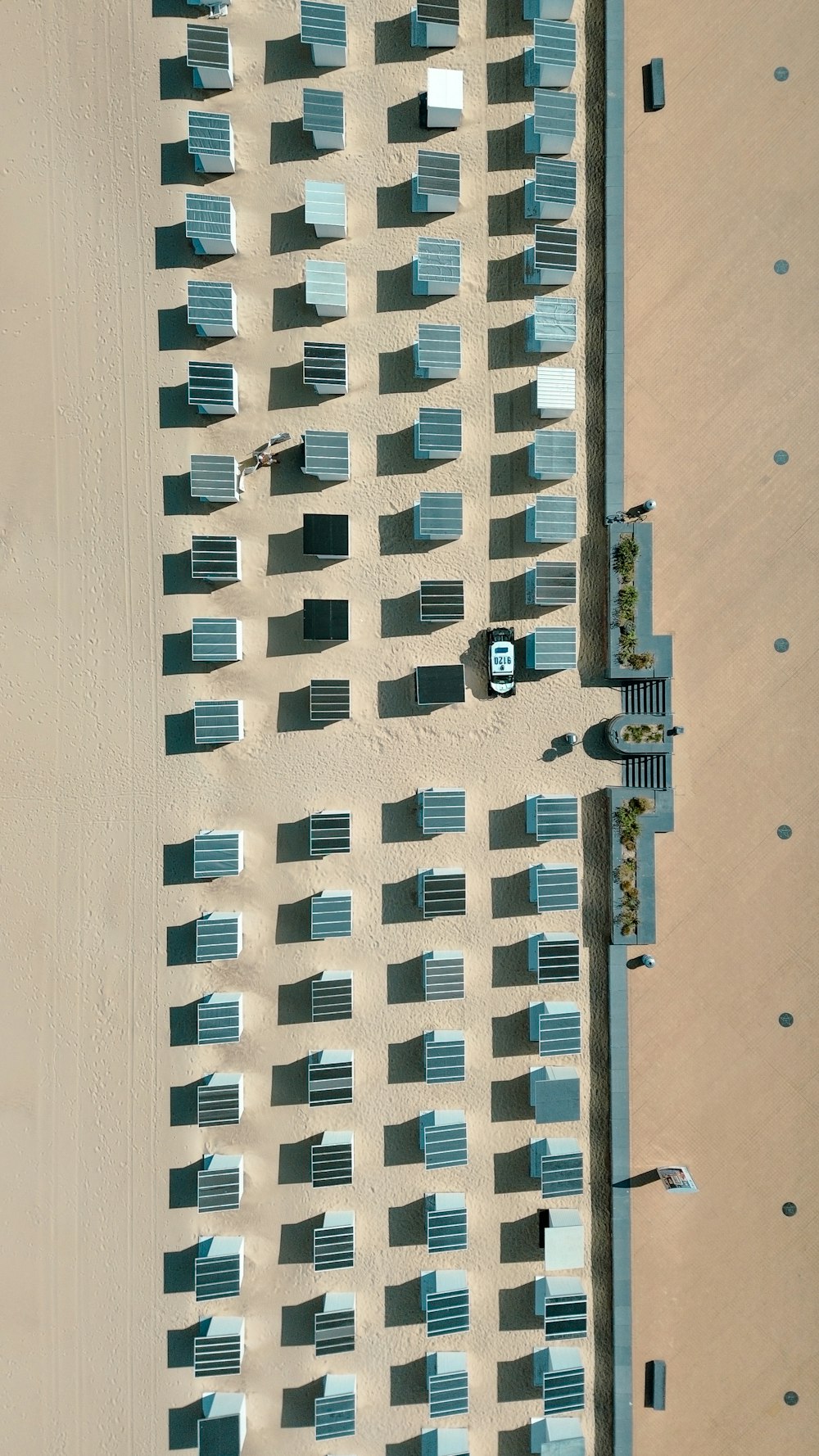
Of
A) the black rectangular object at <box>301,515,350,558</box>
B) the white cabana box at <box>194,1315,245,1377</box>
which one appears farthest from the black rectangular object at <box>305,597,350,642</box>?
the white cabana box at <box>194,1315,245,1377</box>

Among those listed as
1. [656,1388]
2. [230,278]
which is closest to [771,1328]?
[656,1388]

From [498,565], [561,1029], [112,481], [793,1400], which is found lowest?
[793,1400]

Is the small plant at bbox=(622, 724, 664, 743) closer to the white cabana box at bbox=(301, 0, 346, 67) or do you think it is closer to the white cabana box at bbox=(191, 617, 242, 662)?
the white cabana box at bbox=(191, 617, 242, 662)

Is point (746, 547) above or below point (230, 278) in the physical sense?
below

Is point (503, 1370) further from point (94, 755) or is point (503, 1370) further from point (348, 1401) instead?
point (94, 755)

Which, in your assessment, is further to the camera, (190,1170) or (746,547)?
(746,547)

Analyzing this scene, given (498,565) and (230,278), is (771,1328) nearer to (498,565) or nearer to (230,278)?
(498,565)

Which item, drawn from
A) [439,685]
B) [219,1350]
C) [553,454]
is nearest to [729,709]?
[439,685]

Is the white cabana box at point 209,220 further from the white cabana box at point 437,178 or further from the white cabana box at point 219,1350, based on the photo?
the white cabana box at point 219,1350
